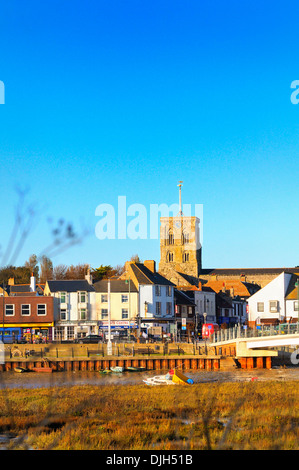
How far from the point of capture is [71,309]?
91.4 meters

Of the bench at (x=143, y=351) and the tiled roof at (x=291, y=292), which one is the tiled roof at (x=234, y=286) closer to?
the tiled roof at (x=291, y=292)

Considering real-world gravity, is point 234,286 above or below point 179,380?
above

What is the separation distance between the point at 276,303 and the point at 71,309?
29.7 m

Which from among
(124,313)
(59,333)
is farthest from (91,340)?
(124,313)

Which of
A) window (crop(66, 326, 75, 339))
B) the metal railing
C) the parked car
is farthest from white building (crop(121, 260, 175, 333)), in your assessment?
the metal railing

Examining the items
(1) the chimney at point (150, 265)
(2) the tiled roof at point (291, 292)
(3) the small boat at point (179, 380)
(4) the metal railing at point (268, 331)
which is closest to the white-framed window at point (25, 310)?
(1) the chimney at point (150, 265)

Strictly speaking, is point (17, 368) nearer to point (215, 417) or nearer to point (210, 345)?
point (210, 345)

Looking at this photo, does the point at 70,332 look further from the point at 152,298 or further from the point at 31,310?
the point at 152,298

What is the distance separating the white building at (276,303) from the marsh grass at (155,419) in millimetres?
54839

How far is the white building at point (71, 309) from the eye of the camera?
9038 cm

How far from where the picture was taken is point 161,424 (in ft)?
80.3

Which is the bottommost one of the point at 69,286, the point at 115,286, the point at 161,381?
the point at 161,381

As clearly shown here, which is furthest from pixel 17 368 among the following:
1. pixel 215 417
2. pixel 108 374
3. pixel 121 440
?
pixel 121 440
